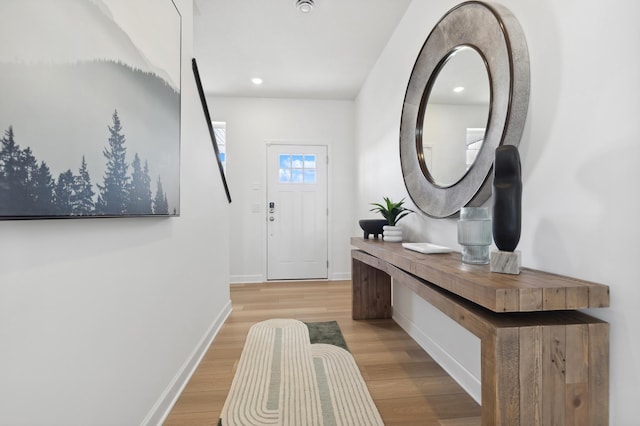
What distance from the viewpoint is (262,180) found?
4.02 m

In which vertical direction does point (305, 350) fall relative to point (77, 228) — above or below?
below

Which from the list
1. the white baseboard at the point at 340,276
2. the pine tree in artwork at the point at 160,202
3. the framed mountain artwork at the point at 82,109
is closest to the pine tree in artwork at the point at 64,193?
the framed mountain artwork at the point at 82,109

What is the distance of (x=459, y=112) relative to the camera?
62.2 inches

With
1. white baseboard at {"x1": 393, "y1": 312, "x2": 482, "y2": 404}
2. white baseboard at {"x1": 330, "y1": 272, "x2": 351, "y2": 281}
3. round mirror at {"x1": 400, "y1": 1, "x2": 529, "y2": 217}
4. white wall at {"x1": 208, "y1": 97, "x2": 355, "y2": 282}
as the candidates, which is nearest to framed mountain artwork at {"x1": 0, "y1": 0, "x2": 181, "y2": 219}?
round mirror at {"x1": 400, "y1": 1, "x2": 529, "y2": 217}

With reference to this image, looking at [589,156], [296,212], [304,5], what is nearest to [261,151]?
[296,212]

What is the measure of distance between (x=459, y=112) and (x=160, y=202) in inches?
62.4

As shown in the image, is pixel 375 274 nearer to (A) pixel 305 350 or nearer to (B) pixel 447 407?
(A) pixel 305 350

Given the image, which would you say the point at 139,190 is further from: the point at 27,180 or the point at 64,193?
the point at 27,180

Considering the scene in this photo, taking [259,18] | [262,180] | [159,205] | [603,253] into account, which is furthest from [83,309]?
[262,180]

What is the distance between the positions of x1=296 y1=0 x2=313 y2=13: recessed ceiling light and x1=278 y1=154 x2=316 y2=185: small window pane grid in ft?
6.66

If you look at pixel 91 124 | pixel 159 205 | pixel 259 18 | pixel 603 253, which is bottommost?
pixel 603 253

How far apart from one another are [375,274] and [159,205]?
1850 mm

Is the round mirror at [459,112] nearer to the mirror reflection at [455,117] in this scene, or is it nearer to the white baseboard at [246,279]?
the mirror reflection at [455,117]

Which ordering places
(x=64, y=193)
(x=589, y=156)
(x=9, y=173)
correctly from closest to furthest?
1. (x=9, y=173)
2. (x=64, y=193)
3. (x=589, y=156)
